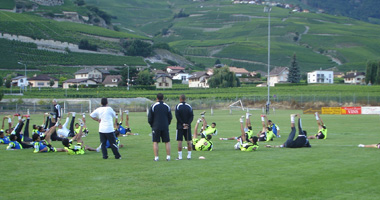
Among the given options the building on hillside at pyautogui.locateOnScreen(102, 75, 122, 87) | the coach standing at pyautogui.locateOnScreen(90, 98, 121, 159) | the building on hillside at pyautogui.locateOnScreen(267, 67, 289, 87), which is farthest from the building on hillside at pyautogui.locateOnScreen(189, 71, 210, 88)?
the coach standing at pyautogui.locateOnScreen(90, 98, 121, 159)

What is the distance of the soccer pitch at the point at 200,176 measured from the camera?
993 centimetres

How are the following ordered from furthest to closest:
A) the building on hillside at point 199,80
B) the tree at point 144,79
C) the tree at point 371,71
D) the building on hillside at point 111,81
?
1. the building on hillside at point 199,80
2. the building on hillside at point 111,81
3. the tree at point 371,71
4. the tree at point 144,79

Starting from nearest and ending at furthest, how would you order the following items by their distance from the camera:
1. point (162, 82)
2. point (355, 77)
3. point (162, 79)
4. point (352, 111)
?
1. point (352, 111)
2. point (162, 79)
3. point (162, 82)
4. point (355, 77)

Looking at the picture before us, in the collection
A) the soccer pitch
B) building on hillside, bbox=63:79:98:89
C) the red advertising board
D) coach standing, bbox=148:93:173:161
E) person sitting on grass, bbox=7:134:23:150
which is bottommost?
the soccer pitch

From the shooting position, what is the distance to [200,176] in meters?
11.9

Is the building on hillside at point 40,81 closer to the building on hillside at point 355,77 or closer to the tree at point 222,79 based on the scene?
the tree at point 222,79

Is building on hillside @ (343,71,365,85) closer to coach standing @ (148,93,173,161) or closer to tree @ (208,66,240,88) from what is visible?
tree @ (208,66,240,88)

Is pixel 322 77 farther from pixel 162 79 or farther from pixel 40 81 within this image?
pixel 40 81

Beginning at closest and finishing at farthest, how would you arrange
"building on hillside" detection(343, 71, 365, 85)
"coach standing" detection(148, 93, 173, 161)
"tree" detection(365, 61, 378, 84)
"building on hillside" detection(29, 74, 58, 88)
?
1. "coach standing" detection(148, 93, 173, 161)
2. "building on hillside" detection(29, 74, 58, 88)
3. "tree" detection(365, 61, 378, 84)
4. "building on hillside" detection(343, 71, 365, 85)

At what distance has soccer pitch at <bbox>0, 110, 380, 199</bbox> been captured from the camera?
9930 mm

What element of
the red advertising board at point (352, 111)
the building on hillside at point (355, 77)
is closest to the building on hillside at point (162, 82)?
the building on hillside at point (355, 77)

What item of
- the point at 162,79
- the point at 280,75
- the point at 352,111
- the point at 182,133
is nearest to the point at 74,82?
the point at 162,79

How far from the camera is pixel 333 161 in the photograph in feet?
45.4

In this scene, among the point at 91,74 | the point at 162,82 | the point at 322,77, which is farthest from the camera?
the point at 322,77
